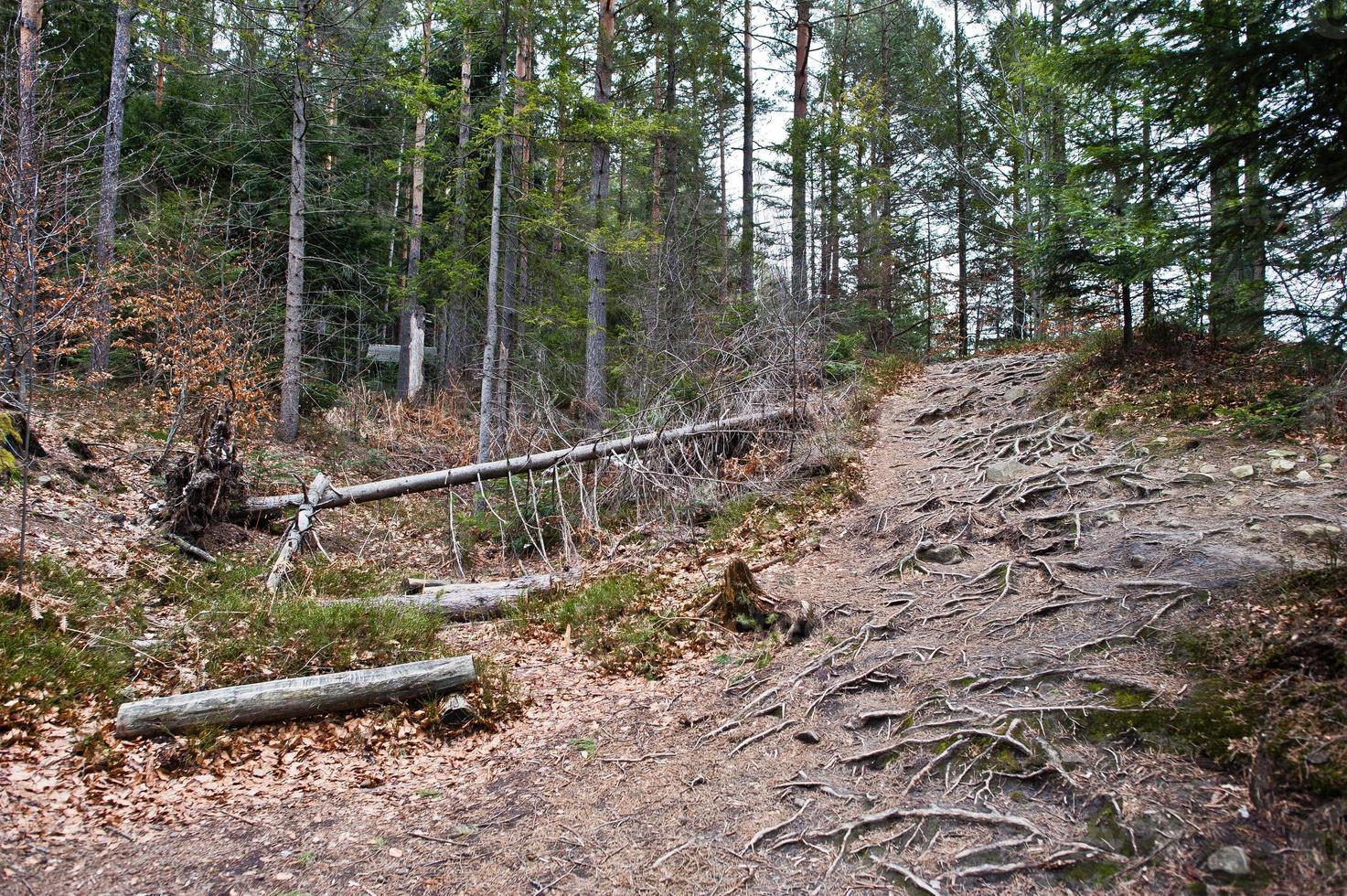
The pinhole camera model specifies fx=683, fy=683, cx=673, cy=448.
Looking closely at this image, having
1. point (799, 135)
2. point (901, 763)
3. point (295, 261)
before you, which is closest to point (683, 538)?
point (901, 763)

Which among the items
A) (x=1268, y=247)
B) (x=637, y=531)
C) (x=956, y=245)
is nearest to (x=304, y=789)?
(x=637, y=531)

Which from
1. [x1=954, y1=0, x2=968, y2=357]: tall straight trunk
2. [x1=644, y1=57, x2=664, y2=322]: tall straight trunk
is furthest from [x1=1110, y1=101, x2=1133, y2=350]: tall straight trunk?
[x1=954, y1=0, x2=968, y2=357]: tall straight trunk

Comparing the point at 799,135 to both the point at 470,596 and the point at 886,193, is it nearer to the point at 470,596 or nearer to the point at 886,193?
the point at 886,193

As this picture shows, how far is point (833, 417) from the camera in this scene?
35.6ft

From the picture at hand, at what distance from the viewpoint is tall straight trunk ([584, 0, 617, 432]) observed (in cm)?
1302

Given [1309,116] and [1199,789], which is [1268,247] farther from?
[1199,789]

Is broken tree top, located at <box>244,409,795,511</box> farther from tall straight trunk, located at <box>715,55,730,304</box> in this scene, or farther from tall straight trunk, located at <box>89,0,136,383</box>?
tall straight trunk, located at <box>89,0,136,383</box>

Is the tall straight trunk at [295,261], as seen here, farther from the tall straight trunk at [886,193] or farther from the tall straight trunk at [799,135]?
the tall straight trunk at [886,193]

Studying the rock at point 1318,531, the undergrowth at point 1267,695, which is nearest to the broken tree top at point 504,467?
the rock at point 1318,531

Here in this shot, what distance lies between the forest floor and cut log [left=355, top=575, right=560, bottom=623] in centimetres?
126

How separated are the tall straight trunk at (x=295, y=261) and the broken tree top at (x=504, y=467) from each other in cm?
523

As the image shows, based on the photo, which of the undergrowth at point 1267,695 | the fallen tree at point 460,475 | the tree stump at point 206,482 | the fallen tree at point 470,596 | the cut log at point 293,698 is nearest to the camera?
the undergrowth at point 1267,695

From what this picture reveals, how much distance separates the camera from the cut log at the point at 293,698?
455 cm

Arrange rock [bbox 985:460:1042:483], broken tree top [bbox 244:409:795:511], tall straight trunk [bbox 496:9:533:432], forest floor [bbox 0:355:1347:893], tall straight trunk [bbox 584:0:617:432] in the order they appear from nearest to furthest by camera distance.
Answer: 1. forest floor [bbox 0:355:1347:893]
2. rock [bbox 985:460:1042:483]
3. broken tree top [bbox 244:409:795:511]
4. tall straight trunk [bbox 496:9:533:432]
5. tall straight trunk [bbox 584:0:617:432]
